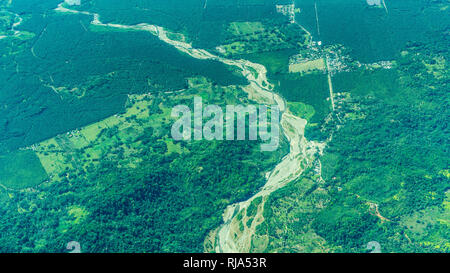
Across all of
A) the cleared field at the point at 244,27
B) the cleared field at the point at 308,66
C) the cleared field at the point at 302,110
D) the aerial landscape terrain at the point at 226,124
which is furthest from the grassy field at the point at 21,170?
the cleared field at the point at 308,66

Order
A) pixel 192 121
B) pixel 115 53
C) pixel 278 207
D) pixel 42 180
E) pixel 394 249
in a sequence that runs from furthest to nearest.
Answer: pixel 115 53 < pixel 192 121 < pixel 42 180 < pixel 278 207 < pixel 394 249

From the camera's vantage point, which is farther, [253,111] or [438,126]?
[253,111]

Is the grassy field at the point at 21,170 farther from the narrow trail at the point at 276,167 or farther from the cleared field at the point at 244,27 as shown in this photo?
the cleared field at the point at 244,27

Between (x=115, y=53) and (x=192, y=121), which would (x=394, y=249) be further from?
(x=115, y=53)

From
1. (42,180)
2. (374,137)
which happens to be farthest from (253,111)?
(42,180)

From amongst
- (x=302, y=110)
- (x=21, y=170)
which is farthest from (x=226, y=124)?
(x=21, y=170)

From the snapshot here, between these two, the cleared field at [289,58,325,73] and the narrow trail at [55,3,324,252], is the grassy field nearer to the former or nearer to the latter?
the narrow trail at [55,3,324,252]

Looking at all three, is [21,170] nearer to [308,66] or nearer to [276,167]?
[276,167]
